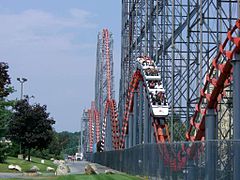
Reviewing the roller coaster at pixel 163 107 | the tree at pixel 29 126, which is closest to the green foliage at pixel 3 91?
the tree at pixel 29 126

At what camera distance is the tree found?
249ft

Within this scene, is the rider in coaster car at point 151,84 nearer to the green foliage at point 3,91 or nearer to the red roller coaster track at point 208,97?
the red roller coaster track at point 208,97

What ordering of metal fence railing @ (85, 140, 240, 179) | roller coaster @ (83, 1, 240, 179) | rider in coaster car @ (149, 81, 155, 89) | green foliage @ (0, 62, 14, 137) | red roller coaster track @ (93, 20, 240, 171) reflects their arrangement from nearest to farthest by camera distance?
metal fence railing @ (85, 140, 240, 179) < red roller coaster track @ (93, 20, 240, 171) < roller coaster @ (83, 1, 240, 179) < rider in coaster car @ (149, 81, 155, 89) < green foliage @ (0, 62, 14, 137)

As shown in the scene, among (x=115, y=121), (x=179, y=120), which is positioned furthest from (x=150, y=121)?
(x=115, y=121)

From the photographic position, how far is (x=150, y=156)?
115 feet

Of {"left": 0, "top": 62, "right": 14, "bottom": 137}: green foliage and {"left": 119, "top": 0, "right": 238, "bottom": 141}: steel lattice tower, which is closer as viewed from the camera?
{"left": 119, "top": 0, "right": 238, "bottom": 141}: steel lattice tower

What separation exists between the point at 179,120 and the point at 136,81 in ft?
37.4

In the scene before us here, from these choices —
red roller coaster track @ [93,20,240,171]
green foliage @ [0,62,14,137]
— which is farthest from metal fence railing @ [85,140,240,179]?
green foliage @ [0,62,14,137]

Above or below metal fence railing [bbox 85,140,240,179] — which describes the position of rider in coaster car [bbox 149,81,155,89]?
above

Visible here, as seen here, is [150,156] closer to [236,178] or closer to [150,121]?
[150,121]

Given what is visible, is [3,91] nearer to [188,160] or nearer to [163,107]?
[163,107]

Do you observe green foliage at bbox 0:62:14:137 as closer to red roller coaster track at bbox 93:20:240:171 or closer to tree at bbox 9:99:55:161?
tree at bbox 9:99:55:161

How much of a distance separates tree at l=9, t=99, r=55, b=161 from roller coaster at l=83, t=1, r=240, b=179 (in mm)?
9387

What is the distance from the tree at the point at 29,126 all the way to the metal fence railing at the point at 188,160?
1412 inches
